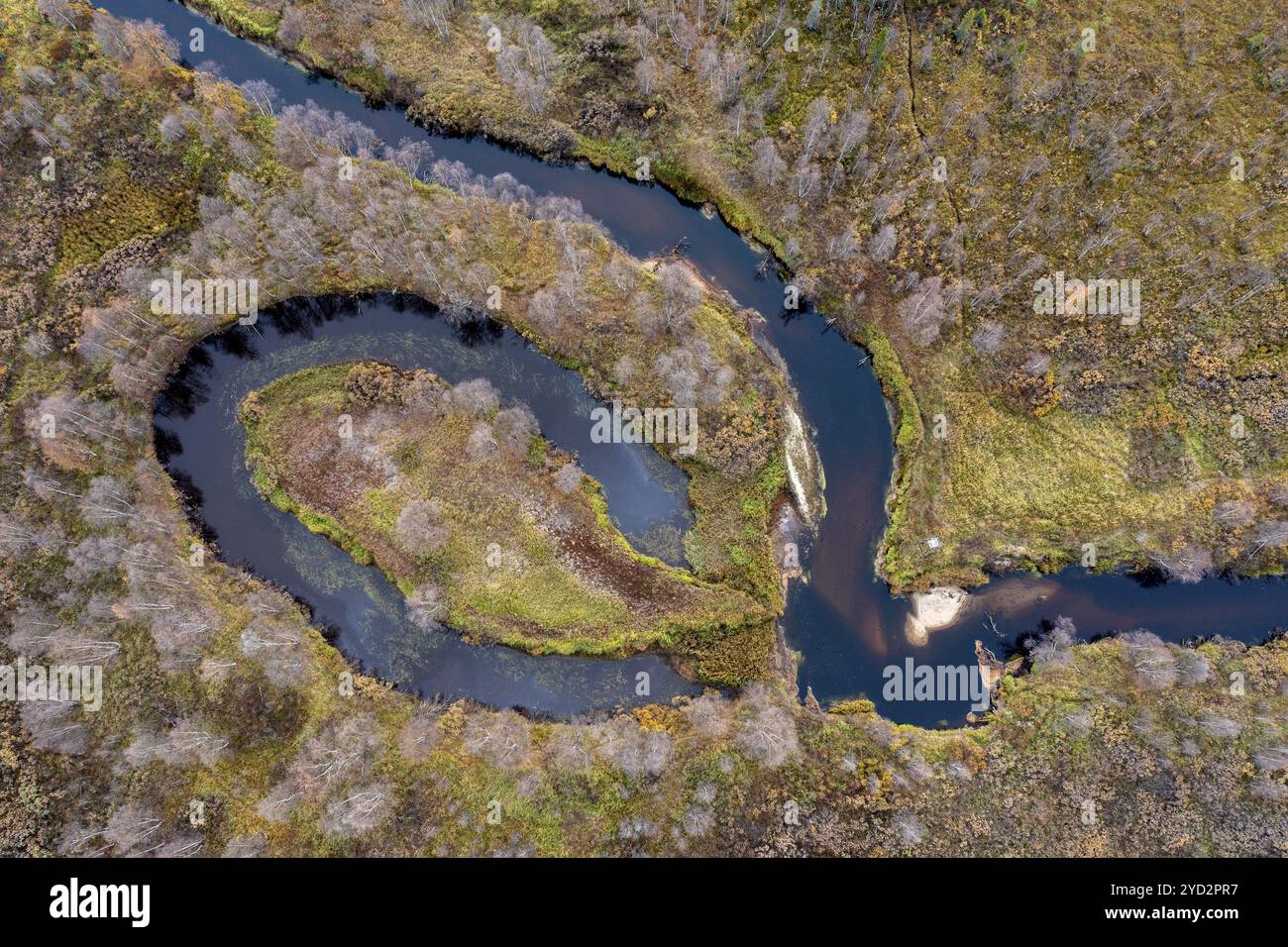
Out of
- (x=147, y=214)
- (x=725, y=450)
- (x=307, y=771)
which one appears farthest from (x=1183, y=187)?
(x=147, y=214)

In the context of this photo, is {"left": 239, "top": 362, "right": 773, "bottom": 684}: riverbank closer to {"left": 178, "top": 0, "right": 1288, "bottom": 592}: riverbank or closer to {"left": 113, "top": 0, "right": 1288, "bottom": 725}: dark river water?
{"left": 113, "top": 0, "right": 1288, "bottom": 725}: dark river water

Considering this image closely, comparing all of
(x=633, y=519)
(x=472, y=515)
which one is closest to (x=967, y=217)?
(x=633, y=519)

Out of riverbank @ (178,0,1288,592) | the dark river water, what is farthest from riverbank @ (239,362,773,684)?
riverbank @ (178,0,1288,592)

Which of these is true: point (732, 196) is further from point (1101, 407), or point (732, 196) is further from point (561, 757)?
point (561, 757)

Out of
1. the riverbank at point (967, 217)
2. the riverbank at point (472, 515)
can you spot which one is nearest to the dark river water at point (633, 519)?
the riverbank at point (472, 515)

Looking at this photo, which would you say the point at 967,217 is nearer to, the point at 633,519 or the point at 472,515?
the point at 633,519

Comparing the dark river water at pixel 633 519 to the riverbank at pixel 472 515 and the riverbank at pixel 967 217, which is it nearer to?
the riverbank at pixel 472 515

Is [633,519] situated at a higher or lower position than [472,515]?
lower

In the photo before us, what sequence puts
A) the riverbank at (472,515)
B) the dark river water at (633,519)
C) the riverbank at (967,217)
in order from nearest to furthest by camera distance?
the riverbank at (472,515)
the dark river water at (633,519)
the riverbank at (967,217)

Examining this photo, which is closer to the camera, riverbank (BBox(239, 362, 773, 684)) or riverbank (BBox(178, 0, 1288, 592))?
riverbank (BBox(239, 362, 773, 684))
